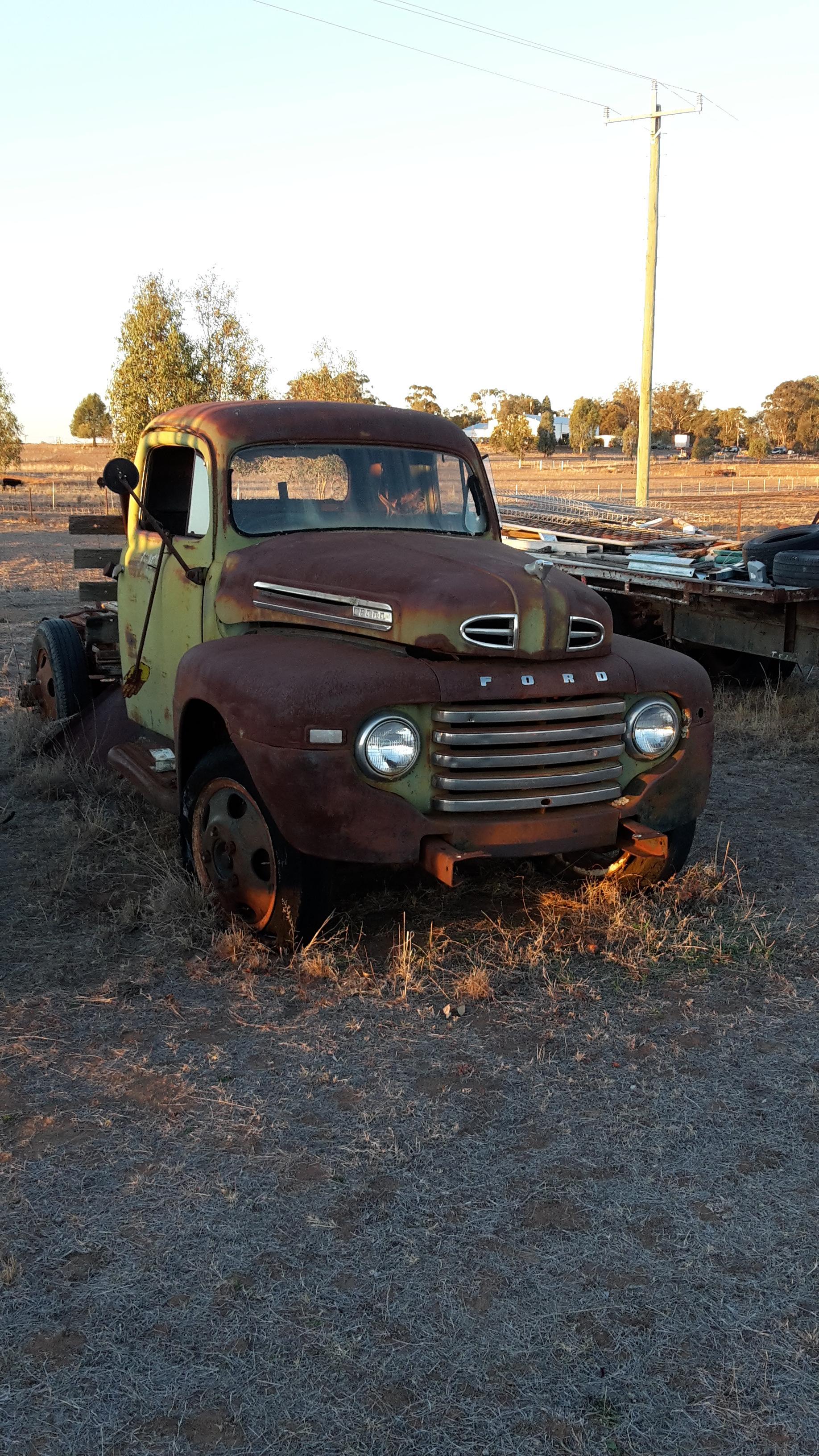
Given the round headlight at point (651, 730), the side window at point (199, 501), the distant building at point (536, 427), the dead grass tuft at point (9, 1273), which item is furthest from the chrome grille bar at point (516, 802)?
the distant building at point (536, 427)

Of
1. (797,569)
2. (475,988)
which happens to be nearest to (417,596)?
(475,988)

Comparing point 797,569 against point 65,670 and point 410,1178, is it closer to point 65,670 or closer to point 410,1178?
point 65,670

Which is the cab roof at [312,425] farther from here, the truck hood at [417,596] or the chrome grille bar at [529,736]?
the chrome grille bar at [529,736]

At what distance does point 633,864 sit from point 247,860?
1549 millimetres

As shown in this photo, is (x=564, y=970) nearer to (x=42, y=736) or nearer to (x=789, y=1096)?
(x=789, y=1096)

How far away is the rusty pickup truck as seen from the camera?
3.94 m

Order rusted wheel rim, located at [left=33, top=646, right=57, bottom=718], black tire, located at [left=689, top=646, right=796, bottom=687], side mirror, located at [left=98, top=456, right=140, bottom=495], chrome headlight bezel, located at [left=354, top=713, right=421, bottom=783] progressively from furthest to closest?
1. black tire, located at [left=689, top=646, right=796, bottom=687]
2. rusted wheel rim, located at [left=33, top=646, right=57, bottom=718]
3. side mirror, located at [left=98, top=456, right=140, bottom=495]
4. chrome headlight bezel, located at [left=354, top=713, right=421, bottom=783]

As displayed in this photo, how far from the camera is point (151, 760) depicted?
5562 mm

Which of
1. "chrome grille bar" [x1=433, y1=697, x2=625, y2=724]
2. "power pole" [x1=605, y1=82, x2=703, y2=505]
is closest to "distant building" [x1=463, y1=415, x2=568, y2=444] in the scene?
"power pole" [x1=605, y1=82, x2=703, y2=505]

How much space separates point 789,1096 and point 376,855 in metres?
1.50

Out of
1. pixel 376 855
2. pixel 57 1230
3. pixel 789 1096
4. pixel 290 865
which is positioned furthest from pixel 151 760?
pixel 789 1096

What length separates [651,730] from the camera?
4.44 m

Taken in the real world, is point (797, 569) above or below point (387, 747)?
above

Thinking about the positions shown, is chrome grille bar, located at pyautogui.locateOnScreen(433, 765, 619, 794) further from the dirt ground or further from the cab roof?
the cab roof
